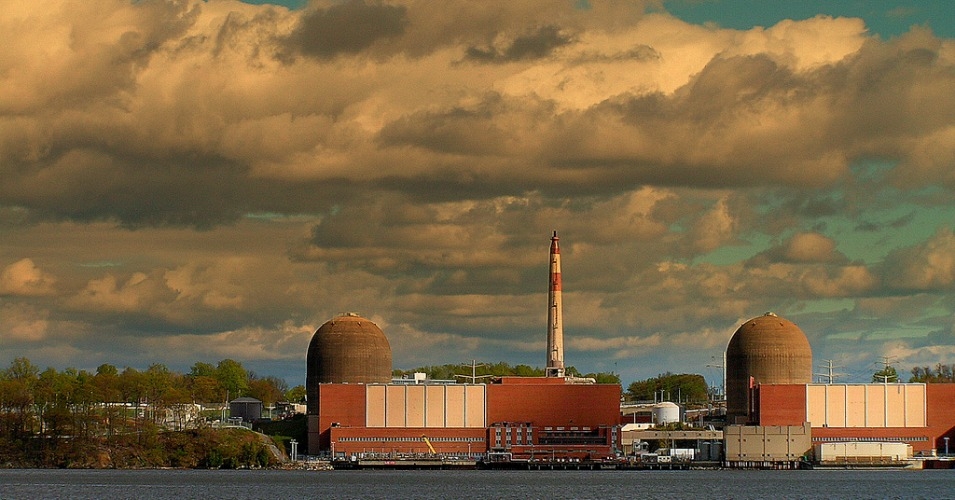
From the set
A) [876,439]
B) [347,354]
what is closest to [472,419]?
[347,354]

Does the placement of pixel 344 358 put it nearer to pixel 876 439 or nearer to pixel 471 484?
pixel 471 484

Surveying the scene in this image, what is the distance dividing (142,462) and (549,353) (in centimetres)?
4018

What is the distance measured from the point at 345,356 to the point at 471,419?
50.4ft

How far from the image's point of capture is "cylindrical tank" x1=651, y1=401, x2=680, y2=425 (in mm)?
175462

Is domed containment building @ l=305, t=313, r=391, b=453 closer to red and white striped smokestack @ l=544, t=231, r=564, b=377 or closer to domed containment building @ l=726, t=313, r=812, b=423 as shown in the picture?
red and white striped smokestack @ l=544, t=231, r=564, b=377

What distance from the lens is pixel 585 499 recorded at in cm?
10112

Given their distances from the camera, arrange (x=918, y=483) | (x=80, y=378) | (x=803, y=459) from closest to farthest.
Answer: (x=918, y=483)
(x=803, y=459)
(x=80, y=378)

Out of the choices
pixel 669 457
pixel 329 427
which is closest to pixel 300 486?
pixel 329 427

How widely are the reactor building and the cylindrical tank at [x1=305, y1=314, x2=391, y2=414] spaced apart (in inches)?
200

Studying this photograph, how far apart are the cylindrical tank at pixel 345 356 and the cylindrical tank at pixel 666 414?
34229 millimetres

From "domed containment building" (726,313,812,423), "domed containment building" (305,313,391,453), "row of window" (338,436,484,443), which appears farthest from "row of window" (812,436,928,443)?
"domed containment building" (305,313,391,453)

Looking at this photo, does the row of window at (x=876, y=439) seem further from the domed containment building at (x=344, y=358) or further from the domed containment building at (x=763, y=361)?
the domed containment building at (x=344, y=358)

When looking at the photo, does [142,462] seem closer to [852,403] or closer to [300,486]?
[300,486]

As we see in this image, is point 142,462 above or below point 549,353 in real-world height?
below
